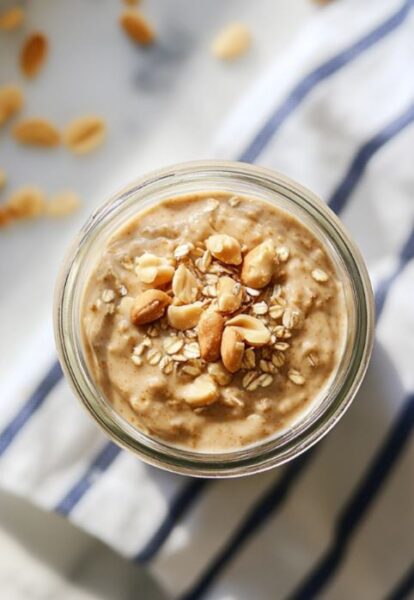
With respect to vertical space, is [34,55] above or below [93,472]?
above

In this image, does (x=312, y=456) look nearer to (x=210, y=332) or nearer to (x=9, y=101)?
(x=210, y=332)

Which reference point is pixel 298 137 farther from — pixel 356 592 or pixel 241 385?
pixel 356 592

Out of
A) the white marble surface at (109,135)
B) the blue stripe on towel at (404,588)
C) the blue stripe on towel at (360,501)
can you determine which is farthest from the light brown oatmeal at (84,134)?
the blue stripe on towel at (404,588)

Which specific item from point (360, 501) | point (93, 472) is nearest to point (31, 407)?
point (93, 472)

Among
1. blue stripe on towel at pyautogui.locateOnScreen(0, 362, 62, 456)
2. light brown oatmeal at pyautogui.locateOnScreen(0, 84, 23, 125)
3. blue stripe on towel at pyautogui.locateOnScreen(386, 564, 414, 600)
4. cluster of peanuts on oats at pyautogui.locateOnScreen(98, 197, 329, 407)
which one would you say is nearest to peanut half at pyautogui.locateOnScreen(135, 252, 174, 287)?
cluster of peanuts on oats at pyautogui.locateOnScreen(98, 197, 329, 407)

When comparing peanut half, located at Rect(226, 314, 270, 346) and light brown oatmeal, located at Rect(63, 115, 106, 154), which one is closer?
peanut half, located at Rect(226, 314, 270, 346)

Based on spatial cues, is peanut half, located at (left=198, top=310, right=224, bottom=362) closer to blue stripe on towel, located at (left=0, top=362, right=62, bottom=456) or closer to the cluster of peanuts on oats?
the cluster of peanuts on oats

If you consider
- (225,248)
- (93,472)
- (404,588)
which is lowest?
(93,472)

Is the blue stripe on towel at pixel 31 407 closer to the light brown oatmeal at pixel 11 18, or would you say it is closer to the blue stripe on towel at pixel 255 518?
the blue stripe on towel at pixel 255 518

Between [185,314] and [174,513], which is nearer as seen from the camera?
[185,314]
